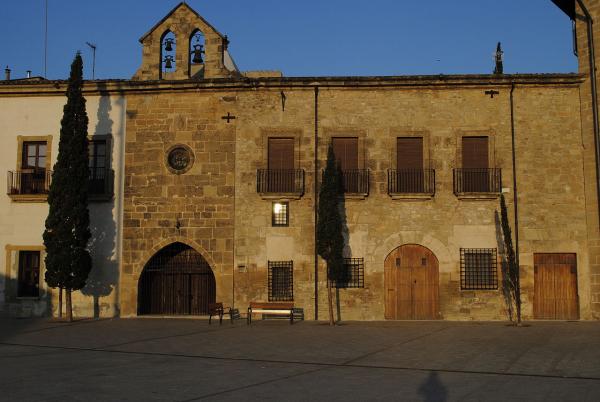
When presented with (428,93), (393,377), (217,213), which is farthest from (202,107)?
(393,377)

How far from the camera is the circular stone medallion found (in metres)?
19.7

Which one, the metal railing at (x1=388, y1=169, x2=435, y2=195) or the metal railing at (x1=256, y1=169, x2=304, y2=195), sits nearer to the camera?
the metal railing at (x1=388, y1=169, x2=435, y2=195)

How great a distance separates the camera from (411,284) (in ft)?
61.2

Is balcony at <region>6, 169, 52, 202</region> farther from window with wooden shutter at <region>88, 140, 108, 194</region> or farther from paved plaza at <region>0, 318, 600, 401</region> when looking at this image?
paved plaza at <region>0, 318, 600, 401</region>

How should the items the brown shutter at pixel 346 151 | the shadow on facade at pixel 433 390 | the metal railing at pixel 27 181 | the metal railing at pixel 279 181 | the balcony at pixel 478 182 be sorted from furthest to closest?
1. the metal railing at pixel 27 181
2. the brown shutter at pixel 346 151
3. the metal railing at pixel 279 181
4. the balcony at pixel 478 182
5. the shadow on facade at pixel 433 390

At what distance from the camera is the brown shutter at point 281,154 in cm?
1942

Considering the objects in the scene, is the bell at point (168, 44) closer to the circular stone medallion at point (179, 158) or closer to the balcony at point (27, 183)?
the circular stone medallion at point (179, 158)

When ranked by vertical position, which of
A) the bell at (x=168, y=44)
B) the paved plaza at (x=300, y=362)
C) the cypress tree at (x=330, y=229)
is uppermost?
the bell at (x=168, y=44)

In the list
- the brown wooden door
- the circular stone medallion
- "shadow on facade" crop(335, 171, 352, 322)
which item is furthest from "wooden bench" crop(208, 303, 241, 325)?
the brown wooden door

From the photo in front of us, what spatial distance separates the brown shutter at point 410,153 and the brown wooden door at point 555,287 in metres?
4.36

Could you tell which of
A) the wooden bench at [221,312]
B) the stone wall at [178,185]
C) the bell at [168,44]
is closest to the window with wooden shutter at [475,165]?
the stone wall at [178,185]

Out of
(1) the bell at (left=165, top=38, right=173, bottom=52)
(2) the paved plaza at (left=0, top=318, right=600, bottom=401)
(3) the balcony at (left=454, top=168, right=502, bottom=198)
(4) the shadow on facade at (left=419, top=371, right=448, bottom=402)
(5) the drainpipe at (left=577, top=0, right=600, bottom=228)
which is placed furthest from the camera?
(1) the bell at (left=165, top=38, right=173, bottom=52)

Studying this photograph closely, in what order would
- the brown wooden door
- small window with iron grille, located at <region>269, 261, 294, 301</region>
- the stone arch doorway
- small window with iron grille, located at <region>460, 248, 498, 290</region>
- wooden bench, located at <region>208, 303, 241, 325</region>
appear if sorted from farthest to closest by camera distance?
the stone arch doorway → small window with iron grille, located at <region>269, 261, 294, 301</region> → small window with iron grille, located at <region>460, 248, 498, 290</region> → the brown wooden door → wooden bench, located at <region>208, 303, 241, 325</region>

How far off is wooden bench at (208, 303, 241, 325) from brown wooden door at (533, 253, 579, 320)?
28.3 ft
